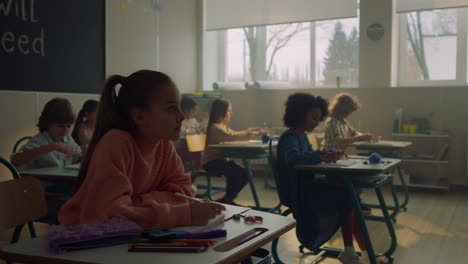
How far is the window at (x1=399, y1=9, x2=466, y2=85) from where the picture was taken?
528cm

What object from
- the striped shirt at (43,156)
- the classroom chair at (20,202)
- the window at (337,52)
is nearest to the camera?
the classroom chair at (20,202)

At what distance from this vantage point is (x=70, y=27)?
15.0ft

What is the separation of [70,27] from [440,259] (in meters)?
4.05

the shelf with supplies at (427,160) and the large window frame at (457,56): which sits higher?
the large window frame at (457,56)

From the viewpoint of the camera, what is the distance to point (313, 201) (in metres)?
2.52

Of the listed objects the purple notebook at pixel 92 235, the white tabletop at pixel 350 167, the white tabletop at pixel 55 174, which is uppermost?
the purple notebook at pixel 92 235

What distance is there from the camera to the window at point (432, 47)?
5281mm

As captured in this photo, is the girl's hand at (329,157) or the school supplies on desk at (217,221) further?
the girl's hand at (329,157)

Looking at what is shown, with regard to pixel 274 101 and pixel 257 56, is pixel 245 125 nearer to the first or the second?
pixel 274 101

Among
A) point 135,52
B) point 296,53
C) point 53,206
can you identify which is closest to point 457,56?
point 296,53

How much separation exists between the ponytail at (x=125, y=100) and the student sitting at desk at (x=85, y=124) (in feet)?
7.51

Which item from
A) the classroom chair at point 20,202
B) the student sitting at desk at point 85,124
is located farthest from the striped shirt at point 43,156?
the classroom chair at point 20,202

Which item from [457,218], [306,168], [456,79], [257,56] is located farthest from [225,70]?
[306,168]

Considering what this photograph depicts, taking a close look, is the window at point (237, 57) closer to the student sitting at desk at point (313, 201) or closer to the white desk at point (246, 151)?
the white desk at point (246, 151)
